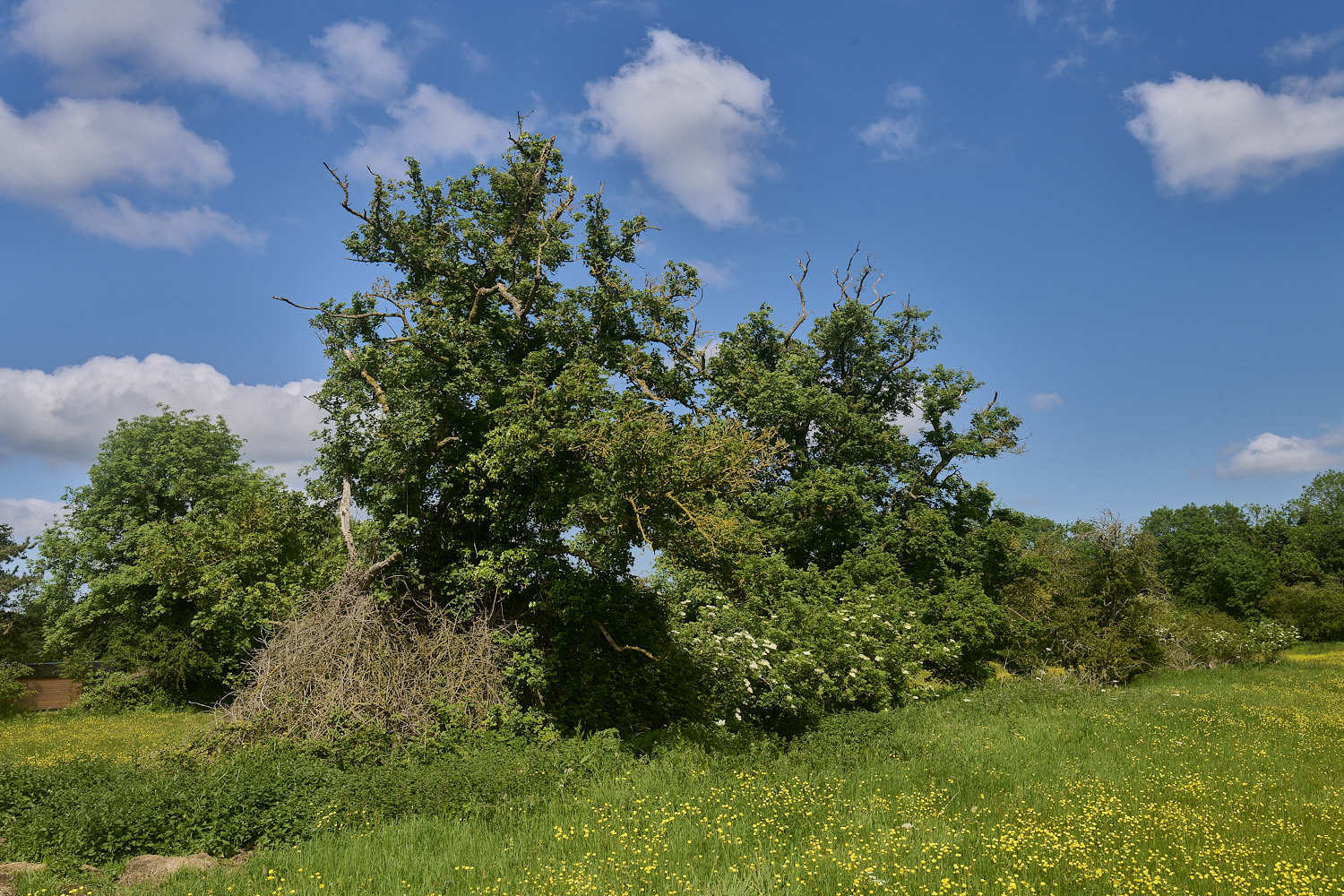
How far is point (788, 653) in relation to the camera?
15375 millimetres

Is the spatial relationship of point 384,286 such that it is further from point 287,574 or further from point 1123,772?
point 1123,772

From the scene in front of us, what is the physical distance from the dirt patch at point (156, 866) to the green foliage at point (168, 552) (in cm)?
1412

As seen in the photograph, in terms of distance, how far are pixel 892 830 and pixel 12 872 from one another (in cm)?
928

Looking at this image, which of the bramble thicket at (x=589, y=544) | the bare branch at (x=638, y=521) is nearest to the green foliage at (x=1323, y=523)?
the bramble thicket at (x=589, y=544)

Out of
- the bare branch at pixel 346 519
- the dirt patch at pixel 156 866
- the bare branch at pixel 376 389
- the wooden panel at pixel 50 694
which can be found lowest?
the wooden panel at pixel 50 694

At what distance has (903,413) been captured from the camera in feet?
92.9

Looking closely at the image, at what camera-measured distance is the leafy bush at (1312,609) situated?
4397 cm

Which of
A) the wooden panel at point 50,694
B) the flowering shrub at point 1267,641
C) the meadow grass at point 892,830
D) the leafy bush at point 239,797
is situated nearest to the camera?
the meadow grass at point 892,830

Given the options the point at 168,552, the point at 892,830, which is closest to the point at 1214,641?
the point at 892,830

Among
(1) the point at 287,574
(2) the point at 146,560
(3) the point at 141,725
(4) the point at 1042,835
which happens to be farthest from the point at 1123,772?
(2) the point at 146,560

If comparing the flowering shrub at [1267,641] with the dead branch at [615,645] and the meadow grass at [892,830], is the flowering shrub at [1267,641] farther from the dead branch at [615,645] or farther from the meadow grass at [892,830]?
the dead branch at [615,645]

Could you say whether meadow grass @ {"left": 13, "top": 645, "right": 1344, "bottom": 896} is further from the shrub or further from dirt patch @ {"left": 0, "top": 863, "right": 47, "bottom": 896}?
the shrub

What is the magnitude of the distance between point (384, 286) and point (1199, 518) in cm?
7657

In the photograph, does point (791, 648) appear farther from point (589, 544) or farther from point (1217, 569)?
point (1217, 569)
